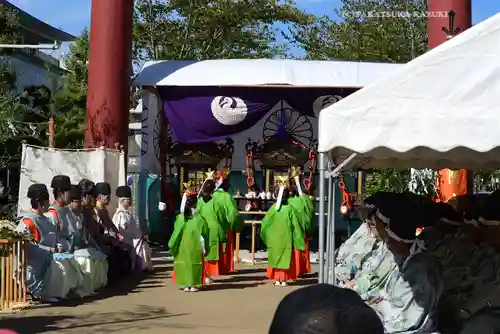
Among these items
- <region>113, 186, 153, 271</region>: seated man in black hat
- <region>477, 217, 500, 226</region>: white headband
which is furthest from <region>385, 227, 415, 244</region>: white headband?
<region>113, 186, 153, 271</region>: seated man in black hat

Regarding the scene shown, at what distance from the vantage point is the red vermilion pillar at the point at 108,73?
12703mm

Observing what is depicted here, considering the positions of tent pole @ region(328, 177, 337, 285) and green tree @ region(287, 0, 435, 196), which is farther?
green tree @ region(287, 0, 435, 196)

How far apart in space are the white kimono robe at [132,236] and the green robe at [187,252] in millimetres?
1564

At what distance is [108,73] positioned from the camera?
41.9ft

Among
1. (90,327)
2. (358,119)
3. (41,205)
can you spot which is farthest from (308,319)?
(41,205)

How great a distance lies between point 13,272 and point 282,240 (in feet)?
12.9

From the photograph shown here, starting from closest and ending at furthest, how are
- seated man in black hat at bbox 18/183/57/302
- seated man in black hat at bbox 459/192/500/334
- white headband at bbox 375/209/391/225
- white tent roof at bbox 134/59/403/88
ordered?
seated man in black hat at bbox 459/192/500/334 < white headband at bbox 375/209/391/225 < seated man in black hat at bbox 18/183/57/302 < white tent roof at bbox 134/59/403/88

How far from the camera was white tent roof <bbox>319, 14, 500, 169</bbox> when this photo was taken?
394cm

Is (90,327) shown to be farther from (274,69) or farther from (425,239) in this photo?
(274,69)

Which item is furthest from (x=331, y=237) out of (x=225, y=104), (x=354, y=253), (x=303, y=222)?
(x=225, y=104)

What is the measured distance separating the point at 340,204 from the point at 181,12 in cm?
969

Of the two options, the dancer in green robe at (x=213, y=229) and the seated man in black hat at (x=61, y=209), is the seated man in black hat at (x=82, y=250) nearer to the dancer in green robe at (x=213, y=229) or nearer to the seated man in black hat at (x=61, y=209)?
the seated man in black hat at (x=61, y=209)

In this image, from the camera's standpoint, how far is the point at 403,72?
4.20 metres

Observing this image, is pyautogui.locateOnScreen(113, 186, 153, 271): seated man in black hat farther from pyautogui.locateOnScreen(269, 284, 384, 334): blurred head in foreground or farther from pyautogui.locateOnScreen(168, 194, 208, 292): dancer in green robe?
pyautogui.locateOnScreen(269, 284, 384, 334): blurred head in foreground
